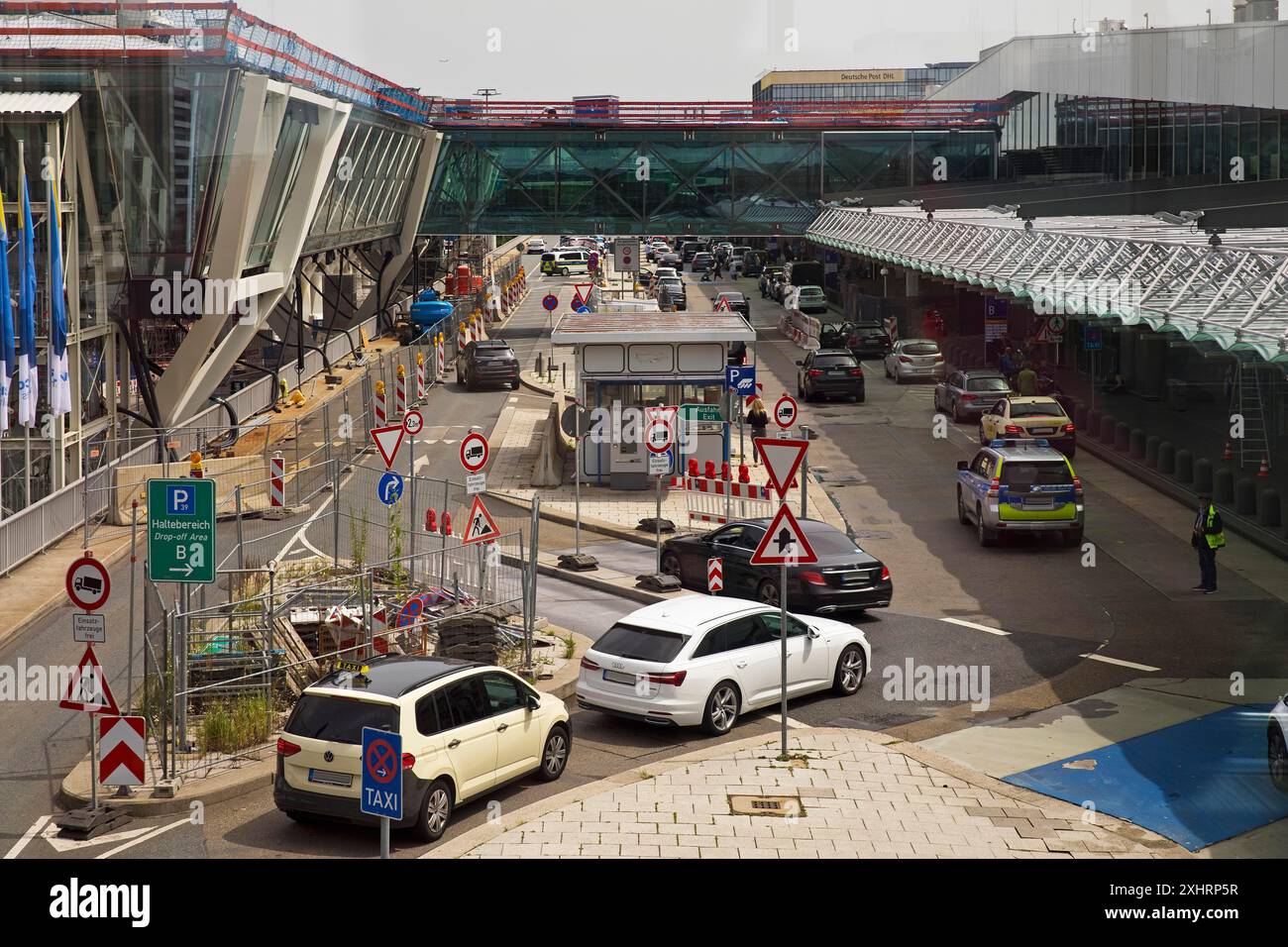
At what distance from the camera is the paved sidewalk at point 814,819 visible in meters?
12.2

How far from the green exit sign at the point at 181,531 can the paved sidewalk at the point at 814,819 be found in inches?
139

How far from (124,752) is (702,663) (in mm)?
5680

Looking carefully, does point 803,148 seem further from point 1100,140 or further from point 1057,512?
point 1057,512

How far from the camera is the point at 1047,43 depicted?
210 ft

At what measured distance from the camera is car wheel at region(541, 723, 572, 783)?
14.5m

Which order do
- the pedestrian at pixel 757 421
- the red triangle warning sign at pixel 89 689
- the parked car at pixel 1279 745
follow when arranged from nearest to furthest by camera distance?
1. the red triangle warning sign at pixel 89 689
2. the parked car at pixel 1279 745
3. the pedestrian at pixel 757 421

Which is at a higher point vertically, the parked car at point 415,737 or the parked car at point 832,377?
the parked car at point 832,377

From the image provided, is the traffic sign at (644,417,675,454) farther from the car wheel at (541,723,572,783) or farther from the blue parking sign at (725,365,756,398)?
the car wheel at (541,723,572,783)

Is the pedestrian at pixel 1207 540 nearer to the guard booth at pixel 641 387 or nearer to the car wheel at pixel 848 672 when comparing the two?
the car wheel at pixel 848 672

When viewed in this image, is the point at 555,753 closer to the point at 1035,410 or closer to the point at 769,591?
the point at 769,591

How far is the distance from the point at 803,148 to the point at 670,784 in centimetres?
6092

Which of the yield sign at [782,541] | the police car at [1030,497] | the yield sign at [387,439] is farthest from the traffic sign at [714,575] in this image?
the police car at [1030,497]

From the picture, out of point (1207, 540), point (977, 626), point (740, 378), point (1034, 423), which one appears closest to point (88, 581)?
point (977, 626)
